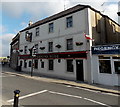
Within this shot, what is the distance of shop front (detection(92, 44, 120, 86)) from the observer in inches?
399

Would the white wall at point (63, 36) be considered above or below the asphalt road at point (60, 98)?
above

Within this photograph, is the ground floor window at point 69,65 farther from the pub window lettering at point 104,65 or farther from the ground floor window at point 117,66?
the ground floor window at point 117,66

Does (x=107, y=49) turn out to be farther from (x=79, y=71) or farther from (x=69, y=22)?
(x=69, y=22)

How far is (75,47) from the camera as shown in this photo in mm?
13000

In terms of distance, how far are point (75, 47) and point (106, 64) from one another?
13.2 ft

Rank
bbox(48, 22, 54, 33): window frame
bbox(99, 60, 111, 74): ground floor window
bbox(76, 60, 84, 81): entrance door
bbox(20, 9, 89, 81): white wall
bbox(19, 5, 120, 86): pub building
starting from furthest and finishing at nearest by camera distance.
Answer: bbox(48, 22, 54, 33): window frame, bbox(20, 9, 89, 81): white wall, bbox(76, 60, 84, 81): entrance door, bbox(19, 5, 120, 86): pub building, bbox(99, 60, 111, 74): ground floor window

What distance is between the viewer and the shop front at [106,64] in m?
10.1

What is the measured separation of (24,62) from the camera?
69.8 feet

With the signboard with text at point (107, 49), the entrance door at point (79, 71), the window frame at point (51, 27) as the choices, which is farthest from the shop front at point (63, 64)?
the window frame at point (51, 27)

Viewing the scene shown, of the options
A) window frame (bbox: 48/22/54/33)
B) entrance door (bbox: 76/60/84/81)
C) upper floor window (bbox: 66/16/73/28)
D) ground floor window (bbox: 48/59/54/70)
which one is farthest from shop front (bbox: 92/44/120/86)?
window frame (bbox: 48/22/54/33)

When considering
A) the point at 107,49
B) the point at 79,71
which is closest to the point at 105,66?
the point at 107,49

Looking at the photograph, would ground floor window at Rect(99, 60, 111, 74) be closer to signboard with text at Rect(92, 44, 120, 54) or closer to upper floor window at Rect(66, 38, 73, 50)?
signboard with text at Rect(92, 44, 120, 54)

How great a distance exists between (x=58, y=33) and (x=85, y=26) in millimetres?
4313

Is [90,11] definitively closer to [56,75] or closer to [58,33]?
[58,33]
